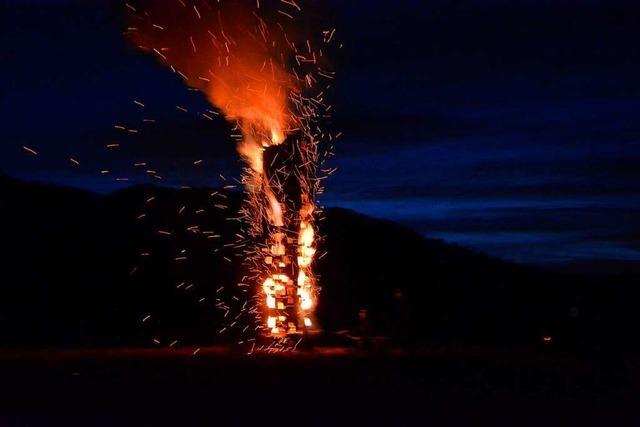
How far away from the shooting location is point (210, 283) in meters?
38.6

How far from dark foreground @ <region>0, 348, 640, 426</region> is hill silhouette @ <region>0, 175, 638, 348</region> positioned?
9.04ft

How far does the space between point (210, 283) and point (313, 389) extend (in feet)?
77.4

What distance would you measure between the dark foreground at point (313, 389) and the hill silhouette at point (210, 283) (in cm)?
275

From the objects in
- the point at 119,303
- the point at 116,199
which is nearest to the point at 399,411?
the point at 119,303

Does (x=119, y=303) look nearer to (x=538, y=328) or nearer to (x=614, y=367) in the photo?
(x=538, y=328)

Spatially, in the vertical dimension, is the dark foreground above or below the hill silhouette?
below

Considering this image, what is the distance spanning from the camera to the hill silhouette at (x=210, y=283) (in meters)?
27.4

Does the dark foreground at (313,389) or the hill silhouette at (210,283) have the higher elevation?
the hill silhouette at (210,283)

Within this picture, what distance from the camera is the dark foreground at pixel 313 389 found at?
12.9 meters

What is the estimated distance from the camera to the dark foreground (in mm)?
12859

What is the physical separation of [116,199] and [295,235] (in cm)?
3481

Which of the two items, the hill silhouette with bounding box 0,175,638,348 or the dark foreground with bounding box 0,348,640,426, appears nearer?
the dark foreground with bounding box 0,348,640,426

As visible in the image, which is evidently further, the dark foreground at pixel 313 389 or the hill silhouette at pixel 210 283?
the hill silhouette at pixel 210 283

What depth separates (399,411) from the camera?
13336 mm
